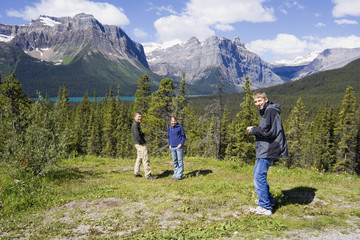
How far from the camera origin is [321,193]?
8180 mm

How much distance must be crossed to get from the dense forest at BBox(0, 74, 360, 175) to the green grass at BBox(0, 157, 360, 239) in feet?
4.81

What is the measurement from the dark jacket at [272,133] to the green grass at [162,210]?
170 centimetres

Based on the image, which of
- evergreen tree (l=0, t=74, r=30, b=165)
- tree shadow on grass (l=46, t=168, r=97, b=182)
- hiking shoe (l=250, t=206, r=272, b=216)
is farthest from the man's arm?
evergreen tree (l=0, t=74, r=30, b=165)

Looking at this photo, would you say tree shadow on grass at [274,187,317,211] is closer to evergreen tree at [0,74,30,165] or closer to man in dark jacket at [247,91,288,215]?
man in dark jacket at [247,91,288,215]

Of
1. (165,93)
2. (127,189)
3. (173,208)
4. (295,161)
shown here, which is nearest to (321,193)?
(173,208)

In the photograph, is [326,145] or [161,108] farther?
[326,145]

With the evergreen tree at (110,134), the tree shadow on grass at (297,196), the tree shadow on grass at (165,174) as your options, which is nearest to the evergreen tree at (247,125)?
the tree shadow on grass at (165,174)

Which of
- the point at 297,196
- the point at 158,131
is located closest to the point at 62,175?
the point at 297,196

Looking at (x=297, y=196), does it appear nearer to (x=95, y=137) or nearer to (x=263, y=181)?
(x=263, y=181)

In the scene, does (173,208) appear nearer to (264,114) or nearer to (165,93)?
(264,114)

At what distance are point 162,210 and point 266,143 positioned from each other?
11.4 ft

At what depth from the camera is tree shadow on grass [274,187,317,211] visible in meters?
7.32

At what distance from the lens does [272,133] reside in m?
6.17

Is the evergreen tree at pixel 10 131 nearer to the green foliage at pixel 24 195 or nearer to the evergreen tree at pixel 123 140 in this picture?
the green foliage at pixel 24 195
